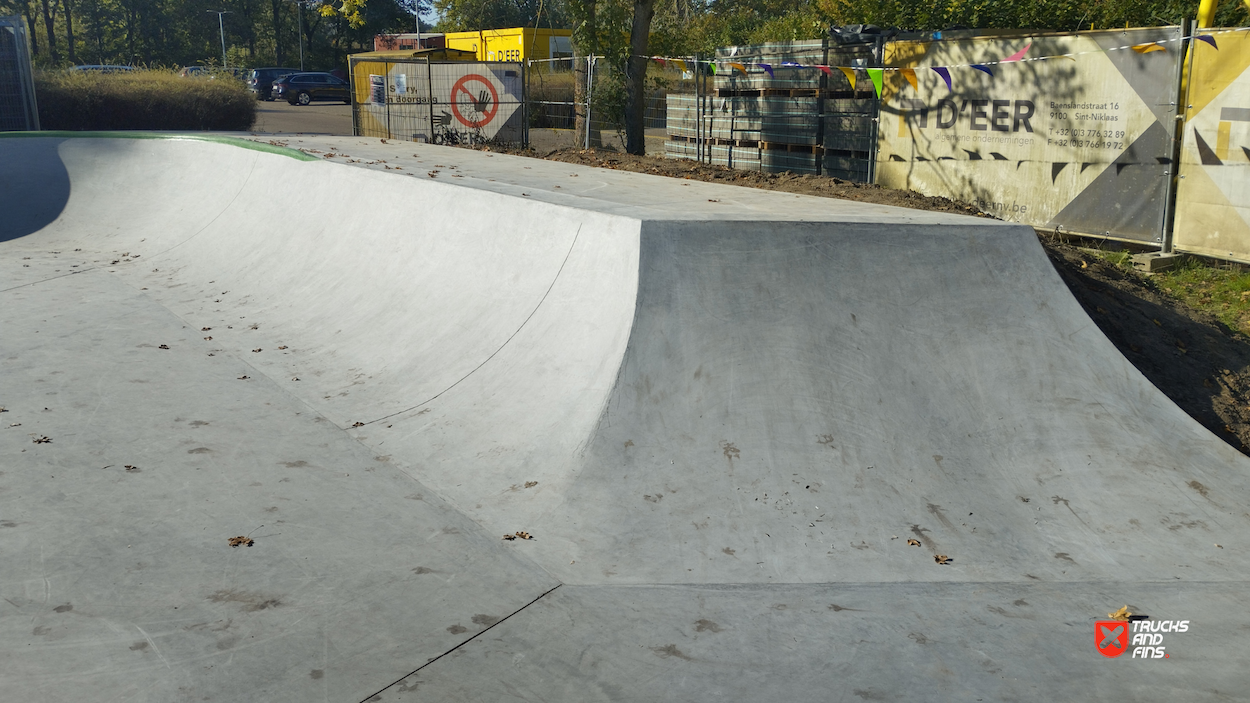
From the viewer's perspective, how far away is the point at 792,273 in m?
5.64

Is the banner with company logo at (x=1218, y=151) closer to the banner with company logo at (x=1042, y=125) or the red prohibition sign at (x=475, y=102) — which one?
the banner with company logo at (x=1042, y=125)

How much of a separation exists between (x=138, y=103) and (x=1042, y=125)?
1942 cm

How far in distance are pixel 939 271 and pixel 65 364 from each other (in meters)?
6.39

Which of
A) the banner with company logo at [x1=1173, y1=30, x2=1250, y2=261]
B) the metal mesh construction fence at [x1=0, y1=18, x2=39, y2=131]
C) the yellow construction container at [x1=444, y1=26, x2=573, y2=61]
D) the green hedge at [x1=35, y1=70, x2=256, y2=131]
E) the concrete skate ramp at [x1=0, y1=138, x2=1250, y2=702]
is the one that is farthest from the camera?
the yellow construction container at [x1=444, y1=26, x2=573, y2=61]

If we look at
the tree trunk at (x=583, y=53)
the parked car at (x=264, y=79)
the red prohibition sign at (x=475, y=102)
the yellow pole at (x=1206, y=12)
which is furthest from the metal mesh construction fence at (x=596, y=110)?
the parked car at (x=264, y=79)

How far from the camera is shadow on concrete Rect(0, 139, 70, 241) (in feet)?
41.4

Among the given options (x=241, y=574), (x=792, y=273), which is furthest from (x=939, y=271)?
(x=241, y=574)

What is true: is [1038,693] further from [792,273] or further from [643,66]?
[643,66]

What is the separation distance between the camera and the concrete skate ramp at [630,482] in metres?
3.34

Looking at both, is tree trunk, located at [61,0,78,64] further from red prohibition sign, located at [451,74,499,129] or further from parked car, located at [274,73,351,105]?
red prohibition sign, located at [451,74,499,129]

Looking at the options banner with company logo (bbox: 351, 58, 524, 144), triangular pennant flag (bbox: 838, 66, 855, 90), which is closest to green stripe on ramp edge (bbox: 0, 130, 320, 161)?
banner with company logo (bbox: 351, 58, 524, 144)

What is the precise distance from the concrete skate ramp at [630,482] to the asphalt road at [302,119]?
52.8 feet

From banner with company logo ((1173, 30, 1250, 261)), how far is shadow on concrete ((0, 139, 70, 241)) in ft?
46.9

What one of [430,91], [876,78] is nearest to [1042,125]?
[876,78]
